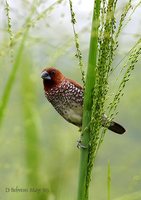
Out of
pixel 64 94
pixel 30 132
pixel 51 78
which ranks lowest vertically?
pixel 30 132

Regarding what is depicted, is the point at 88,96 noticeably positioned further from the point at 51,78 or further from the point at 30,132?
the point at 51,78

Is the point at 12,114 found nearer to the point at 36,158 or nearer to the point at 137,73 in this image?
the point at 137,73

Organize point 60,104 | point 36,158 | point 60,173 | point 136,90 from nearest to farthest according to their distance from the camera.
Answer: point 36,158 → point 60,173 → point 136,90 → point 60,104

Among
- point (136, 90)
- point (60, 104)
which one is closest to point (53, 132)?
point (136, 90)

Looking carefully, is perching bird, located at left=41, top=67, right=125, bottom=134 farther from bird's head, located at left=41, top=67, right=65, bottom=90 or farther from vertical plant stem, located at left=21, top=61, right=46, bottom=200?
vertical plant stem, located at left=21, top=61, right=46, bottom=200

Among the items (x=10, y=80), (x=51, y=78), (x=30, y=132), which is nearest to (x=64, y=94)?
(x=51, y=78)

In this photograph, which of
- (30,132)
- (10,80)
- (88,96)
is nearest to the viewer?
(10,80)
